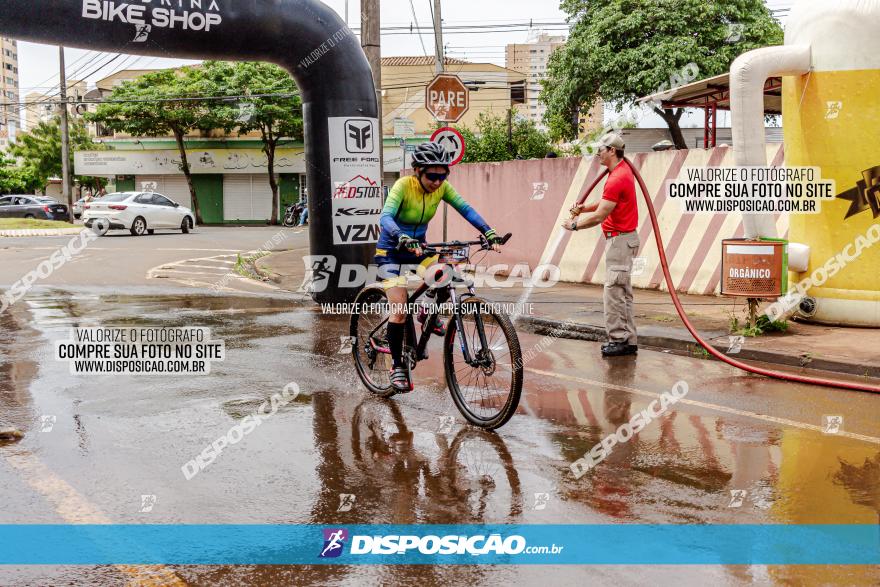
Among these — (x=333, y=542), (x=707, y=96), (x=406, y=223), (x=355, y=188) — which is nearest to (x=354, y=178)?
(x=355, y=188)

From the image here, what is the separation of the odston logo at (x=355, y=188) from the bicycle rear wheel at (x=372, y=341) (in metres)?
5.28

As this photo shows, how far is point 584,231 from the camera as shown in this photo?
579 inches

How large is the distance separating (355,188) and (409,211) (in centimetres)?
617

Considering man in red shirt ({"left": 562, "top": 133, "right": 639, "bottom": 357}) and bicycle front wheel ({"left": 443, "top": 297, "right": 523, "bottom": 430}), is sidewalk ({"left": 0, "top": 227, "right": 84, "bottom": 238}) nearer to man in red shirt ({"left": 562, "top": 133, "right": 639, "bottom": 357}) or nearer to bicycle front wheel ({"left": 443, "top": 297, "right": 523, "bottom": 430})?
man in red shirt ({"left": 562, "top": 133, "right": 639, "bottom": 357})

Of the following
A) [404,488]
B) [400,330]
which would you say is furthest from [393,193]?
[404,488]

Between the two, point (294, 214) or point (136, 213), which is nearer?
point (136, 213)

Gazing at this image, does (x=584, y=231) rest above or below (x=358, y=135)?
below

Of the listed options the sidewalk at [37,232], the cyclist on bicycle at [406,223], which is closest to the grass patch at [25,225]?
the sidewalk at [37,232]

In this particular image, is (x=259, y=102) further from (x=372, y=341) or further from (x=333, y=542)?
(x=333, y=542)

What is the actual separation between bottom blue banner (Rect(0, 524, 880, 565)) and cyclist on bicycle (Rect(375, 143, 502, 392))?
242 centimetres

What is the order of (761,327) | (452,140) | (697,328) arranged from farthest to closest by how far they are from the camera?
(452,140) < (697,328) < (761,327)

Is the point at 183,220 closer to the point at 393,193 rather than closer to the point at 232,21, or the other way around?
the point at 232,21

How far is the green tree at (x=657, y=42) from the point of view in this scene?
32.6m

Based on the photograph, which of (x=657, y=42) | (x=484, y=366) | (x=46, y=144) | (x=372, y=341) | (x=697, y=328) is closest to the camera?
(x=484, y=366)
